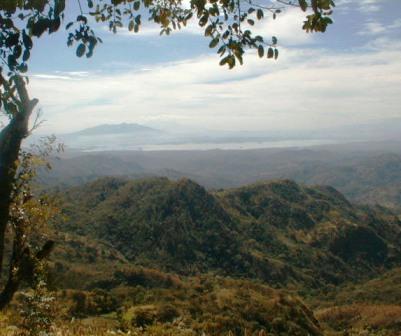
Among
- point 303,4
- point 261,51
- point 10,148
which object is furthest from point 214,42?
point 10,148

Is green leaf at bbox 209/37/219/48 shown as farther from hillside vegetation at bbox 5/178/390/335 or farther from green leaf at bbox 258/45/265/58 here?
hillside vegetation at bbox 5/178/390/335

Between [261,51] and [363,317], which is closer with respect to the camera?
[261,51]

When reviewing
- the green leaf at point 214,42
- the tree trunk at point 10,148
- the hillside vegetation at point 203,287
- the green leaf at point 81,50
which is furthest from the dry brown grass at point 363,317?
the green leaf at point 81,50

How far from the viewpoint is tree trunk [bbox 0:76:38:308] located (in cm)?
797

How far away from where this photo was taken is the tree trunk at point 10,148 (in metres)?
7.97

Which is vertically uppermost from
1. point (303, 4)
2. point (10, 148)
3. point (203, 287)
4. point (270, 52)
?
point (303, 4)

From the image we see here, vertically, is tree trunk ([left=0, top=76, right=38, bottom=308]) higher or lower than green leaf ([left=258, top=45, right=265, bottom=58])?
lower

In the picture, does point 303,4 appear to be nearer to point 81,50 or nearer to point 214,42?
point 214,42

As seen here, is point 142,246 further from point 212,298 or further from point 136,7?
point 136,7

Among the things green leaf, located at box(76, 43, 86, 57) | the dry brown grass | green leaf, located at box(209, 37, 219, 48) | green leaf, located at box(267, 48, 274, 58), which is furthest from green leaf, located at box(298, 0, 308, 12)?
the dry brown grass

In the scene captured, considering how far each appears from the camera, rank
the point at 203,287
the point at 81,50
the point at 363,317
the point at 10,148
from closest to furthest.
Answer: the point at 81,50 → the point at 10,148 → the point at 203,287 → the point at 363,317

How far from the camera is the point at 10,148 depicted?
27.9 feet

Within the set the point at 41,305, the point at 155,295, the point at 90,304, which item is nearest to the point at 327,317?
the point at 155,295

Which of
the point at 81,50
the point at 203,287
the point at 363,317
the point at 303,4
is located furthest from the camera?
the point at 363,317
